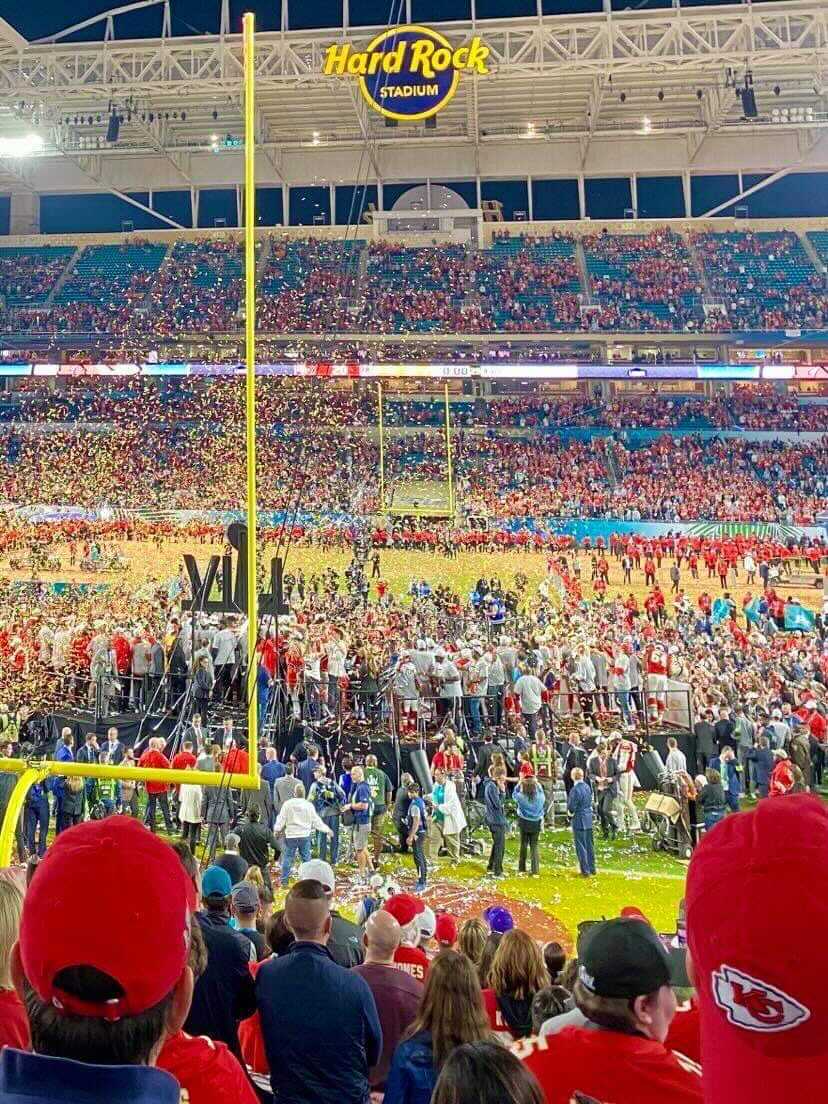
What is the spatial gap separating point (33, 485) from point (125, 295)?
912 cm

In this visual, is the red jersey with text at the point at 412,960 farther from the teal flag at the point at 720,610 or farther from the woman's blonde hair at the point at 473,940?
the teal flag at the point at 720,610

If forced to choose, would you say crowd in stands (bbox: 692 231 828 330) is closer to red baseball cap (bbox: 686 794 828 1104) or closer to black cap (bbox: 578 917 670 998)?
black cap (bbox: 578 917 670 998)

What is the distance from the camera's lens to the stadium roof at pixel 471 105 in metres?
22.0

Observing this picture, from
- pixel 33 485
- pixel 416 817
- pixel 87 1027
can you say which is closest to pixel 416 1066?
pixel 87 1027

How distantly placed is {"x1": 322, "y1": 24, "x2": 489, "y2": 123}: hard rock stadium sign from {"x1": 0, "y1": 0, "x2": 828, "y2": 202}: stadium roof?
1.10 m

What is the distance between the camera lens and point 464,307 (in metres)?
27.7

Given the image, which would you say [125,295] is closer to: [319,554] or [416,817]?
[319,554]

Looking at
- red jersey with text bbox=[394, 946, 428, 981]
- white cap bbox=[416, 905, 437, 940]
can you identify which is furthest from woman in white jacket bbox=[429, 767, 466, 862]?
red jersey with text bbox=[394, 946, 428, 981]

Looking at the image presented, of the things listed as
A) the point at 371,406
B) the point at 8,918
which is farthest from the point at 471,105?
the point at 8,918

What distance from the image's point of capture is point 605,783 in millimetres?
8414

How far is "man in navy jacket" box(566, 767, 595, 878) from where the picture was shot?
7.43 m

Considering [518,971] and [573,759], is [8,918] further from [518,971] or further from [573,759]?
[573,759]

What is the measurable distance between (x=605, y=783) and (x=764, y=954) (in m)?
7.87

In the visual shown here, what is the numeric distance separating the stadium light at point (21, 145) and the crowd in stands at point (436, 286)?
4833 mm
